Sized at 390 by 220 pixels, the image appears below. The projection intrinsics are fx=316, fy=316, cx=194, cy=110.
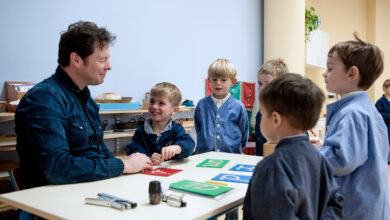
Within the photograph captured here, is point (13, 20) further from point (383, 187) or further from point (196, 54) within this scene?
point (383, 187)

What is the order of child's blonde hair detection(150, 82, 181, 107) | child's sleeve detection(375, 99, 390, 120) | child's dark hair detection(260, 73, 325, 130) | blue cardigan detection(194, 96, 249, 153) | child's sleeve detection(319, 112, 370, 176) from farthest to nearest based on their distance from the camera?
child's sleeve detection(375, 99, 390, 120)
blue cardigan detection(194, 96, 249, 153)
child's blonde hair detection(150, 82, 181, 107)
child's sleeve detection(319, 112, 370, 176)
child's dark hair detection(260, 73, 325, 130)

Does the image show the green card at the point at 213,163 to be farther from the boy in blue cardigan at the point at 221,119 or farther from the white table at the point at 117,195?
the boy in blue cardigan at the point at 221,119

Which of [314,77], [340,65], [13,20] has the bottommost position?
[314,77]

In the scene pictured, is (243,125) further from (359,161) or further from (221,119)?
(359,161)

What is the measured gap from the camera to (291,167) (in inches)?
39.6

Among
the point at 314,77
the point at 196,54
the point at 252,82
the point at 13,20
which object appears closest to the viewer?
the point at 13,20

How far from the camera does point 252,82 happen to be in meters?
5.95

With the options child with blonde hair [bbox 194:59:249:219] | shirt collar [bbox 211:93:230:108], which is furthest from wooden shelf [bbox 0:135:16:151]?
shirt collar [bbox 211:93:230:108]

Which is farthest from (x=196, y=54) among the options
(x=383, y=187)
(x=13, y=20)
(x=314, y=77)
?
(x=314, y=77)

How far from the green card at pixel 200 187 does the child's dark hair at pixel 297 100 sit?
1.27 feet

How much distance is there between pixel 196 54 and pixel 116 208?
12.7 ft

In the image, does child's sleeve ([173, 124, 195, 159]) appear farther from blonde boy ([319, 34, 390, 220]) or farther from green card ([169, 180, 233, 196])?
blonde boy ([319, 34, 390, 220])

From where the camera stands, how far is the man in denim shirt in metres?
1.34

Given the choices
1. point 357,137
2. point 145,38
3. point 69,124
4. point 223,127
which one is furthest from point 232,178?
point 145,38
